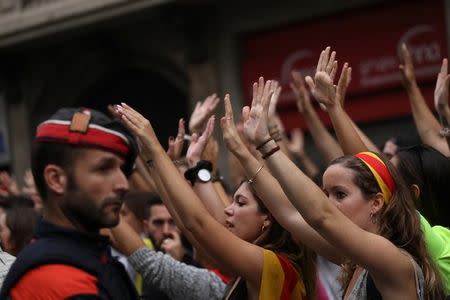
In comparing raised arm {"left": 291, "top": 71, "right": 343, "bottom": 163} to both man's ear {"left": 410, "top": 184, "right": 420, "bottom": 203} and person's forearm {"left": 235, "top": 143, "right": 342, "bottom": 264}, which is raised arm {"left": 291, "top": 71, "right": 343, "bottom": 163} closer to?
man's ear {"left": 410, "top": 184, "right": 420, "bottom": 203}

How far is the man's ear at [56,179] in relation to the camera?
2615 mm

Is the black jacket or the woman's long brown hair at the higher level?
the black jacket

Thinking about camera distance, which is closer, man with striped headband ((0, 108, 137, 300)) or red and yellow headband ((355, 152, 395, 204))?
man with striped headband ((0, 108, 137, 300))

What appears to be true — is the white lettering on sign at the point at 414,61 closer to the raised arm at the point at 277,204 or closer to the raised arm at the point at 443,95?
the raised arm at the point at 443,95

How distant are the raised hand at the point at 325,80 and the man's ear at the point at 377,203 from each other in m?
0.67

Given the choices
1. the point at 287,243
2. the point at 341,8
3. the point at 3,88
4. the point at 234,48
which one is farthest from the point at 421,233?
the point at 3,88

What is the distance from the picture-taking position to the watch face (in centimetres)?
432

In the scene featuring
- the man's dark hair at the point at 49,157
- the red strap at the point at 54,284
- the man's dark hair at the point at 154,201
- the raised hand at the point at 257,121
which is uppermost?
the man's dark hair at the point at 49,157

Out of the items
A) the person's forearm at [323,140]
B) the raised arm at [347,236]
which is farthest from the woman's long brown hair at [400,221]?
the person's forearm at [323,140]

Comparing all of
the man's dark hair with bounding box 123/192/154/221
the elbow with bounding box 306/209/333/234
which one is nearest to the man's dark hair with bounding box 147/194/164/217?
the man's dark hair with bounding box 123/192/154/221

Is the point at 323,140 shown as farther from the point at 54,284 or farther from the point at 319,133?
the point at 54,284

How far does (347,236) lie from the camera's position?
301cm

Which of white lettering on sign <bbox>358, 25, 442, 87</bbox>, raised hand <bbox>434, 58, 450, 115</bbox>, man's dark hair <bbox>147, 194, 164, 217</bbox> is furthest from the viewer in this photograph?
white lettering on sign <bbox>358, 25, 442, 87</bbox>

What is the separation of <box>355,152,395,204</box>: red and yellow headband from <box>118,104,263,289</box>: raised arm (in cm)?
55
